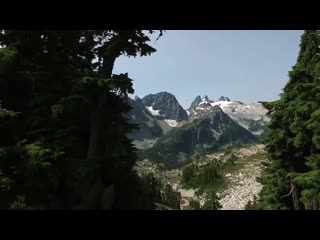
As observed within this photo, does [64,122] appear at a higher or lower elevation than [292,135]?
lower

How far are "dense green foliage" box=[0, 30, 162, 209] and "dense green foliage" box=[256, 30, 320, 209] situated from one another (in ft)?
33.5

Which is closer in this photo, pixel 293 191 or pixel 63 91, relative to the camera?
pixel 63 91

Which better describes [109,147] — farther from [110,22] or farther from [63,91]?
[110,22]

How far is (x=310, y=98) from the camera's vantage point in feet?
82.7

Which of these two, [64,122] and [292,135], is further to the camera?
[292,135]

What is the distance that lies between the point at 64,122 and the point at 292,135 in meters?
16.4

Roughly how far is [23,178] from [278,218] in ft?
52.6

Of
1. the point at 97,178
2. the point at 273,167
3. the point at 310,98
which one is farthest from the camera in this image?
the point at 273,167

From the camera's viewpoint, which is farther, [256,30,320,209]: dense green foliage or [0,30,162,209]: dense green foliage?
[256,30,320,209]: dense green foliage

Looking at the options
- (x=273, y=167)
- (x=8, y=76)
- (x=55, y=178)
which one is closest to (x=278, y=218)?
(x=55, y=178)

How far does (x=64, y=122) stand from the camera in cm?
2016

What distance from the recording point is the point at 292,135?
1111 inches

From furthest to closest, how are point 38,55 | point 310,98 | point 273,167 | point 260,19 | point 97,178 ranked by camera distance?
1. point 273,167
2. point 310,98
3. point 38,55
4. point 97,178
5. point 260,19

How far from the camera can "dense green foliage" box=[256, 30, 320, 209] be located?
83.1ft
